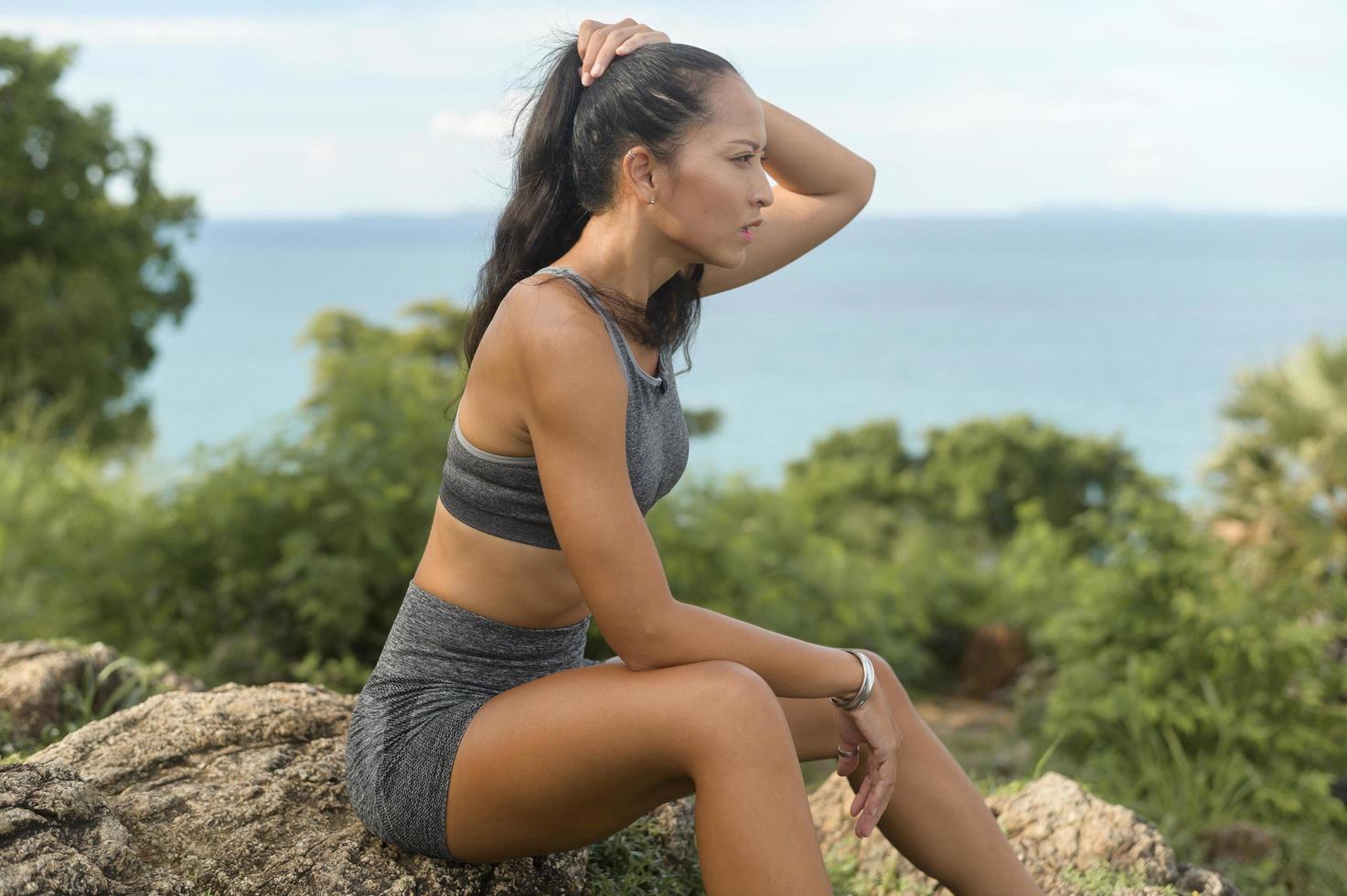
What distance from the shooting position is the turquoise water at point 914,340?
58.1m

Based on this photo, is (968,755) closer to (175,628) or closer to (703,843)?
(175,628)

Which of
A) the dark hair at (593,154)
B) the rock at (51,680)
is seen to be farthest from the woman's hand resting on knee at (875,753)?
the rock at (51,680)

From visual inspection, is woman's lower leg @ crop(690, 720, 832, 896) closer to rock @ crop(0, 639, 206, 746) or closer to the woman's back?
the woman's back

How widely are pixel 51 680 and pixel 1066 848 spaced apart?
8.85 ft

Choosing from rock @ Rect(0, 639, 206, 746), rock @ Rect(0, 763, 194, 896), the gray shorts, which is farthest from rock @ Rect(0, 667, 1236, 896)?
rock @ Rect(0, 639, 206, 746)

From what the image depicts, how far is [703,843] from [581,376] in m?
0.80

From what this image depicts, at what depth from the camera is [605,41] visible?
243 centimetres

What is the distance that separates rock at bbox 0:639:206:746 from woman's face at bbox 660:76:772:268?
2298mm

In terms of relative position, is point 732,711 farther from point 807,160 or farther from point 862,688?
point 807,160

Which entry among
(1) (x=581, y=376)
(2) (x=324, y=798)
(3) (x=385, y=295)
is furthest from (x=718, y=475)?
(3) (x=385, y=295)

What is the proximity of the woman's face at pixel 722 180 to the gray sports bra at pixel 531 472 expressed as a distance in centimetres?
22

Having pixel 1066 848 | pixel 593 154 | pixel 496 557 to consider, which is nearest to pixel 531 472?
pixel 496 557

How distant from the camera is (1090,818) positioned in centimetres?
315

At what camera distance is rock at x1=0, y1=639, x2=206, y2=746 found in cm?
347
